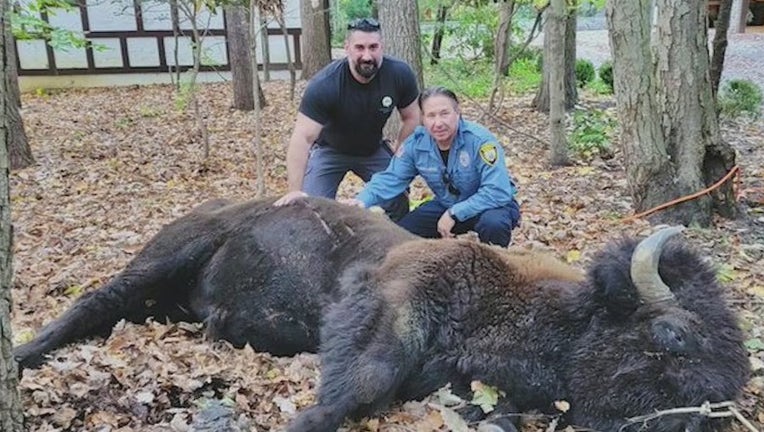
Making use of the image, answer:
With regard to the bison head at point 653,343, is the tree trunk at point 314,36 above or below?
above

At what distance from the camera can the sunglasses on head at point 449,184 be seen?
5.64m

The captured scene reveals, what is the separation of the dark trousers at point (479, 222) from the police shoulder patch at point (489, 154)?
0.37m

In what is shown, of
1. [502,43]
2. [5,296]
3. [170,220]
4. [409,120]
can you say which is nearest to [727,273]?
[409,120]

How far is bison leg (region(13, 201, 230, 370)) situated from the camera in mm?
4777

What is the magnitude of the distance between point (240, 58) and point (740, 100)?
10739mm

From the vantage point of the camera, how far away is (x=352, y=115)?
260 inches

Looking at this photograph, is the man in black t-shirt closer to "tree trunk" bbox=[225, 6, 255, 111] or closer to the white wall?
"tree trunk" bbox=[225, 6, 255, 111]

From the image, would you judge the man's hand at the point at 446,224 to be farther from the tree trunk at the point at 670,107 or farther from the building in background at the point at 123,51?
the building in background at the point at 123,51

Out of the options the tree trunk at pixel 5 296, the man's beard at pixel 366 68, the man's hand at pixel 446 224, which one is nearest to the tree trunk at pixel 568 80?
the man's beard at pixel 366 68

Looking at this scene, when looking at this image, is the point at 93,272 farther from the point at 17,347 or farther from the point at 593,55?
Result: the point at 593,55

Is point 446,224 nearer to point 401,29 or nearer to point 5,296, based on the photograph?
point 5,296

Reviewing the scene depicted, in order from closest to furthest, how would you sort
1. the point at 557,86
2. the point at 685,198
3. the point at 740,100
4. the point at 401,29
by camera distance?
1. the point at 685,198
2. the point at 401,29
3. the point at 557,86
4. the point at 740,100

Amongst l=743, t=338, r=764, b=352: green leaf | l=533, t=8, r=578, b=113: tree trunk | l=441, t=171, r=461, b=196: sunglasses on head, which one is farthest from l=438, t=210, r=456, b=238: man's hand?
l=533, t=8, r=578, b=113: tree trunk

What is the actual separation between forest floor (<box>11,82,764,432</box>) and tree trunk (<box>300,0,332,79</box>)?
9.90ft
